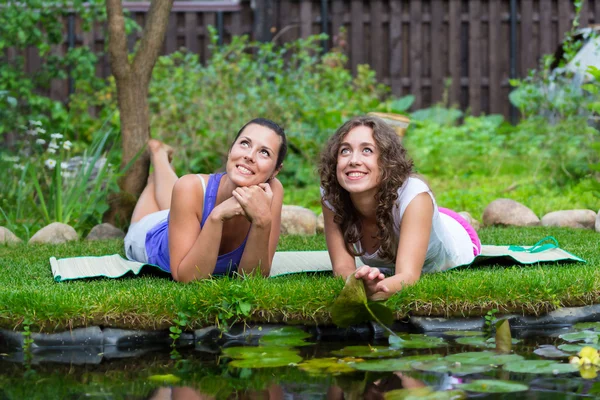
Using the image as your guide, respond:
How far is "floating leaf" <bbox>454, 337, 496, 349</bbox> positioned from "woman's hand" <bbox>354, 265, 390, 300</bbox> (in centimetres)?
34

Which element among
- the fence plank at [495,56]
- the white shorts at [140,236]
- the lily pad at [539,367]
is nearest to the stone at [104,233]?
the white shorts at [140,236]

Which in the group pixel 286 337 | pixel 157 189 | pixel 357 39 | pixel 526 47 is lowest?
pixel 286 337

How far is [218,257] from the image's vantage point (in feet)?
13.0

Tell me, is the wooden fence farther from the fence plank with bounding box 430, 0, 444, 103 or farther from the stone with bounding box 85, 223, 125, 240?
the stone with bounding box 85, 223, 125, 240

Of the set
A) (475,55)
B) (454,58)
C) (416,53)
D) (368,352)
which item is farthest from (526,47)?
(368,352)

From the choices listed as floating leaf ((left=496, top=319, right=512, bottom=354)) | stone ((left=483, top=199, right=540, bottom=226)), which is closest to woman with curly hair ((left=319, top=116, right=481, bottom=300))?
floating leaf ((left=496, top=319, right=512, bottom=354))

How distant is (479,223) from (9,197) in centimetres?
363

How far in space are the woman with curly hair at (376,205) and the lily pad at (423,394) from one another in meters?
0.89

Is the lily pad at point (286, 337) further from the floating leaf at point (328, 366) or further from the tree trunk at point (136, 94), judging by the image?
the tree trunk at point (136, 94)

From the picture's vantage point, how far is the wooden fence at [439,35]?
10.4 metres

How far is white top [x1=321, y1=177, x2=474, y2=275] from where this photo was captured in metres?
3.61

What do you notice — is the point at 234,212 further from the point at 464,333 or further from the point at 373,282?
the point at 464,333

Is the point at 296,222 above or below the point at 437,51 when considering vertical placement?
below

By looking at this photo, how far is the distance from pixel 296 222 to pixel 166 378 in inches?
125
